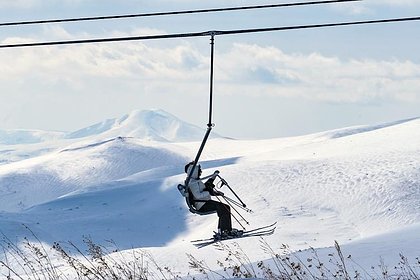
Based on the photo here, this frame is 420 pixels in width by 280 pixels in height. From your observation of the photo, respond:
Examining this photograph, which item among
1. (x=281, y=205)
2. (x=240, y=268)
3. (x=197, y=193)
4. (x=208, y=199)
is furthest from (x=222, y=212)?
(x=281, y=205)

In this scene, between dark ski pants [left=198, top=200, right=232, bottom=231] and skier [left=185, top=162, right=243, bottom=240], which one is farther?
dark ski pants [left=198, top=200, right=232, bottom=231]

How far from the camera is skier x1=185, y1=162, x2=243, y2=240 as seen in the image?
37.3 ft

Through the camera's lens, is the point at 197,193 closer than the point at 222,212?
Yes

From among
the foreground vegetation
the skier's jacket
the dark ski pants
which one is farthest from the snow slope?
the skier's jacket

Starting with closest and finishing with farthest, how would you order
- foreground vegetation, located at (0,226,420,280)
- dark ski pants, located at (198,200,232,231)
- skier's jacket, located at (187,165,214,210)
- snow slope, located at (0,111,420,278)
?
foreground vegetation, located at (0,226,420,280) < skier's jacket, located at (187,165,214,210) < dark ski pants, located at (198,200,232,231) < snow slope, located at (0,111,420,278)

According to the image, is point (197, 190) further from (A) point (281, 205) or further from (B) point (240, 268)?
(A) point (281, 205)

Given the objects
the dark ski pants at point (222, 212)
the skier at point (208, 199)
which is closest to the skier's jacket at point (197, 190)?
the skier at point (208, 199)

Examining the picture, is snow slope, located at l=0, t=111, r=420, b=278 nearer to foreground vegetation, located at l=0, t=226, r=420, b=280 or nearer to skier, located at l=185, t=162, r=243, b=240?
foreground vegetation, located at l=0, t=226, r=420, b=280

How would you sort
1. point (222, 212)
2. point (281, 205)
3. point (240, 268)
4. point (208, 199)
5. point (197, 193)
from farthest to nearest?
point (281, 205) → point (240, 268) → point (222, 212) → point (208, 199) → point (197, 193)

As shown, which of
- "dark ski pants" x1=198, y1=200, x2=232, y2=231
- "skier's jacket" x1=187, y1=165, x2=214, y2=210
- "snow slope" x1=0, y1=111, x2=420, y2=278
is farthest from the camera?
"snow slope" x1=0, y1=111, x2=420, y2=278

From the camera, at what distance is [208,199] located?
11539mm

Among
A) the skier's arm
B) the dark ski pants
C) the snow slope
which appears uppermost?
the skier's arm

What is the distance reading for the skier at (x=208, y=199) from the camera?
11367mm

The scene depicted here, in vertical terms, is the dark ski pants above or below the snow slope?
above
